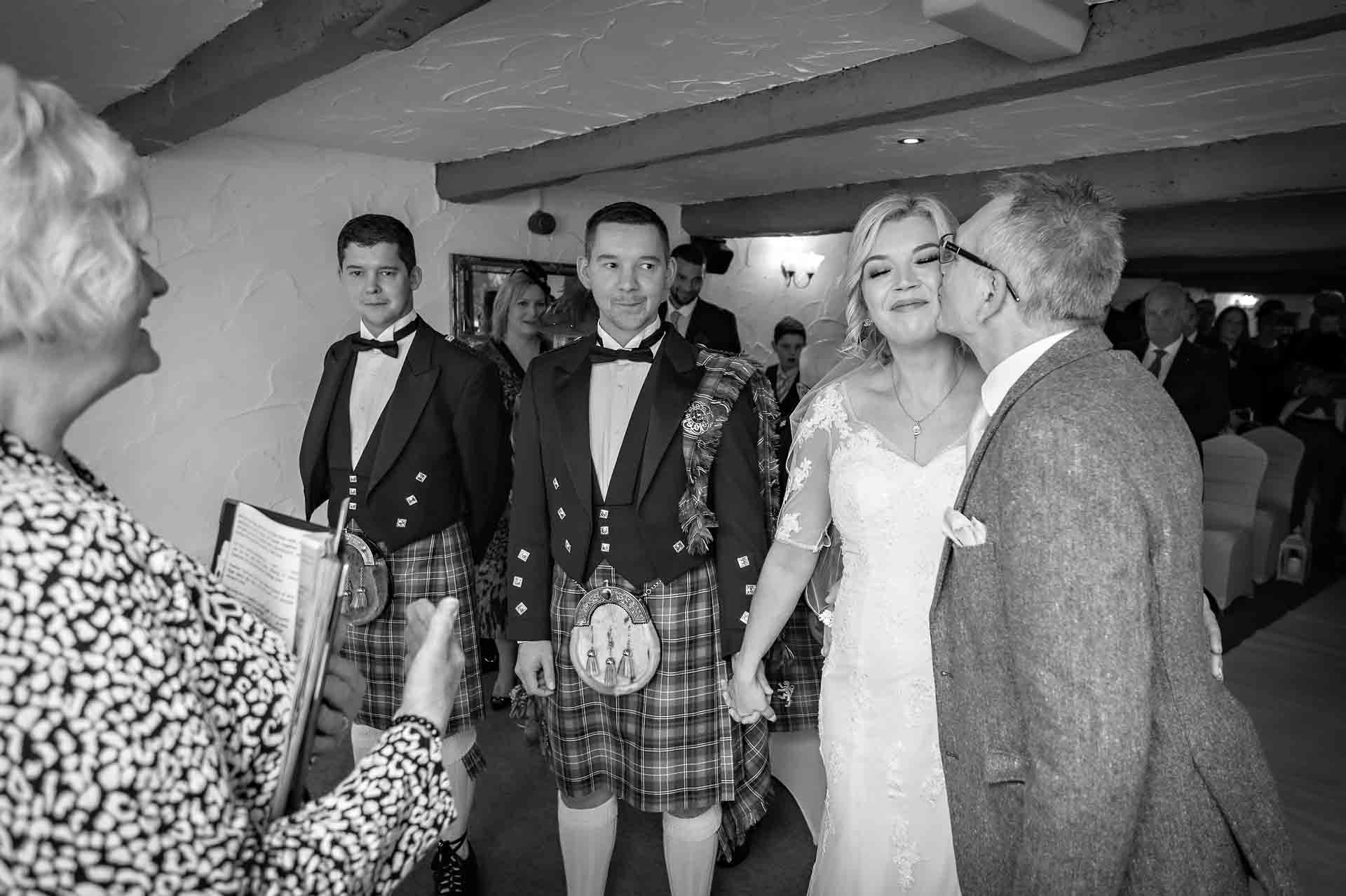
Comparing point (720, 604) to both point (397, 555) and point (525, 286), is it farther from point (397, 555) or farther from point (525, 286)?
point (525, 286)

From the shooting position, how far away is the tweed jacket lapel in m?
1.19

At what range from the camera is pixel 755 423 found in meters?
2.08

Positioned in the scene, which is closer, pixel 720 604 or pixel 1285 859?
pixel 1285 859

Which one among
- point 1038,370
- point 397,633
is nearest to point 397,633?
point 397,633

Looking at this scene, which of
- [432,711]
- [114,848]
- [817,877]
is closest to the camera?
[114,848]

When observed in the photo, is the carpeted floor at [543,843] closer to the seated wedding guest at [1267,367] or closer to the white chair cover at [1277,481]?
the white chair cover at [1277,481]

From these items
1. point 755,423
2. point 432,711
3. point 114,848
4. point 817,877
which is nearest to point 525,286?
point 755,423

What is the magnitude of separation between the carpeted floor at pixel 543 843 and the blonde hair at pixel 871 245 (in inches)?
62.5

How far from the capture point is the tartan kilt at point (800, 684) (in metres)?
2.47

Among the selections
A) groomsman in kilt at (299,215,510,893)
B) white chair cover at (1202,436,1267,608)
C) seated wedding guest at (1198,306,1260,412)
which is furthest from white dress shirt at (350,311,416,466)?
seated wedding guest at (1198,306,1260,412)

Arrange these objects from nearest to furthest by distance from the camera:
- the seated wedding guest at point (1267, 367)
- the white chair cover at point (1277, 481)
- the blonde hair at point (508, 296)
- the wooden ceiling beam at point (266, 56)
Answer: the wooden ceiling beam at point (266, 56), the blonde hair at point (508, 296), the white chair cover at point (1277, 481), the seated wedding guest at point (1267, 367)

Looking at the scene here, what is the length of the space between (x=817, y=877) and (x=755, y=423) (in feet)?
3.27

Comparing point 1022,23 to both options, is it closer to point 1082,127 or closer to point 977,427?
point 977,427

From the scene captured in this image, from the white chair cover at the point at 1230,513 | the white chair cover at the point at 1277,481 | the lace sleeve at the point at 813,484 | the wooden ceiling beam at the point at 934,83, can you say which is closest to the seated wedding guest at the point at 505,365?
the wooden ceiling beam at the point at 934,83
